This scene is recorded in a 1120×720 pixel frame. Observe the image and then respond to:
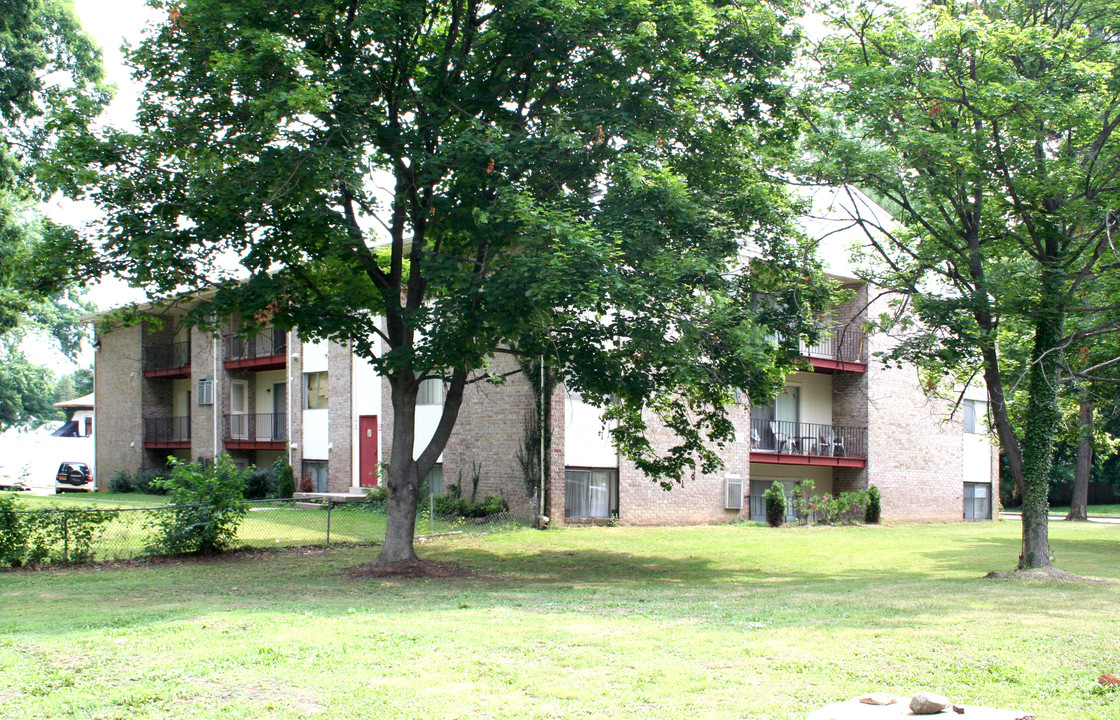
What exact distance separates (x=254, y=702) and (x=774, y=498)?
76.0 ft

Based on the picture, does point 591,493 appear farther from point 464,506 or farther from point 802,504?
point 802,504

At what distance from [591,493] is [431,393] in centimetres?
548

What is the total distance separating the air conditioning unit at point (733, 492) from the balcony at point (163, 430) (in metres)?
22.3

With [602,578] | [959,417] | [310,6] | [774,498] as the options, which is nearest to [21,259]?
[310,6]

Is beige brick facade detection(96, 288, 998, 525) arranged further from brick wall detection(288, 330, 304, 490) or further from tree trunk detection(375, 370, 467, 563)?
tree trunk detection(375, 370, 467, 563)

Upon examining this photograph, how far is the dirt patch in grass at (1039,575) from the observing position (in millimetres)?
14820

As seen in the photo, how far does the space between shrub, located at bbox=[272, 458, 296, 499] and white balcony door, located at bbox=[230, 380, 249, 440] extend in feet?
14.5

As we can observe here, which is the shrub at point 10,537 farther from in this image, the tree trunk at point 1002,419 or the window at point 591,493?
the tree trunk at point 1002,419

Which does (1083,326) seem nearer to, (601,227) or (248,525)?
(601,227)

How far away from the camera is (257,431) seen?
3509 cm

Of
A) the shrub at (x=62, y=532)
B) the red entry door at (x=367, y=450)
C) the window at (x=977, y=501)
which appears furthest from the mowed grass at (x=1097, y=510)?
the shrub at (x=62, y=532)

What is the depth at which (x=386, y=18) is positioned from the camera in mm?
12875

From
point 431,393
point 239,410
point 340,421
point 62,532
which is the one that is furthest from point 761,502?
point 62,532

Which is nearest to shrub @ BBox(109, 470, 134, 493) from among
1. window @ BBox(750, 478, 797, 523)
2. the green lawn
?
the green lawn
